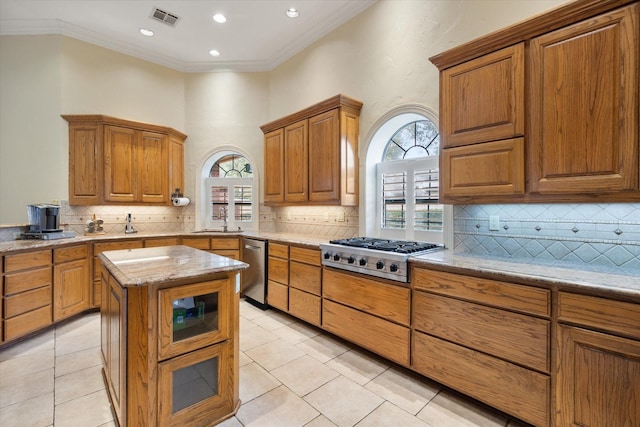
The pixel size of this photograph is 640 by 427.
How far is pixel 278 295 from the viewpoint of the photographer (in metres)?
3.58

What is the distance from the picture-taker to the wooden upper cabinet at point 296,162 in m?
3.71

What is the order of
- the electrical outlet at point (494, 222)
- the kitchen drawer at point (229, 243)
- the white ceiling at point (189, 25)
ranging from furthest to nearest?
the kitchen drawer at point (229, 243)
the white ceiling at point (189, 25)
the electrical outlet at point (494, 222)

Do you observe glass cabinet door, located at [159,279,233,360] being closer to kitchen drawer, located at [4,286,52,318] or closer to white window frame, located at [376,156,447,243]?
white window frame, located at [376,156,447,243]

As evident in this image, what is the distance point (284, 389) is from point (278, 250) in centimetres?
166

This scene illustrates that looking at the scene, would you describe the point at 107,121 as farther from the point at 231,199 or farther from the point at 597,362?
the point at 597,362

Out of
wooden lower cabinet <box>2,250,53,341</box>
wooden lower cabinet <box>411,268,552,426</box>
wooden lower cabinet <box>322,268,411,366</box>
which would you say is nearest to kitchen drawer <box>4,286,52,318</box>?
wooden lower cabinet <box>2,250,53,341</box>

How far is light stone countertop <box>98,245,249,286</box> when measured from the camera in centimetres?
156

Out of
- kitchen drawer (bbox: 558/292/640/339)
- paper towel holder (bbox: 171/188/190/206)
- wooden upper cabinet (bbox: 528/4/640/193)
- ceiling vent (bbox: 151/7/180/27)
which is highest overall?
ceiling vent (bbox: 151/7/180/27)

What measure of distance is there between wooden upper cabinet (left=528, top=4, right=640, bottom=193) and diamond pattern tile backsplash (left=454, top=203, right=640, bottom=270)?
0.39 m

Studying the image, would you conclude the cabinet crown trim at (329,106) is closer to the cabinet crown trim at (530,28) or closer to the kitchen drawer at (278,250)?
the cabinet crown trim at (530,28)

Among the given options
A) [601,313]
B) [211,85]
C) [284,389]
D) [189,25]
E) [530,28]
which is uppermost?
[189,25]

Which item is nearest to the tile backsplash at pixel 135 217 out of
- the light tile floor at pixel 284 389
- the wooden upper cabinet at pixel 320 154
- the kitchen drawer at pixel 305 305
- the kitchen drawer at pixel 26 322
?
the kitchen drawer at pixel 26 322

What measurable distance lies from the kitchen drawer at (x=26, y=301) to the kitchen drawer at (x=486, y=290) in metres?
3.62

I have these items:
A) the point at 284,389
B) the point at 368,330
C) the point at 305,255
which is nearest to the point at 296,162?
the point at 305,255
